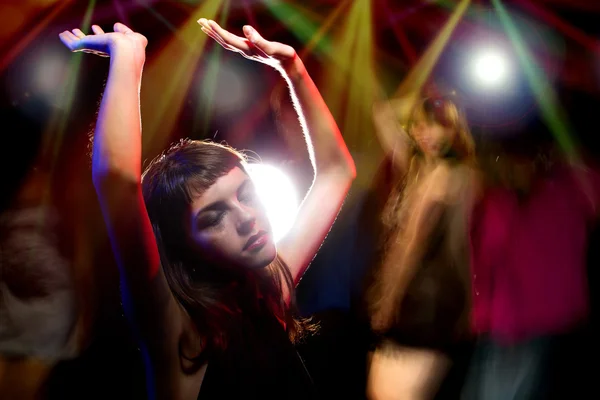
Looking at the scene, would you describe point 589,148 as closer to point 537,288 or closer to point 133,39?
point 537,288

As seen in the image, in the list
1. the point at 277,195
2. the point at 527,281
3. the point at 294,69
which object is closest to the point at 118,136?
the point at 294,69

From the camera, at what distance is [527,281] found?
2301mm

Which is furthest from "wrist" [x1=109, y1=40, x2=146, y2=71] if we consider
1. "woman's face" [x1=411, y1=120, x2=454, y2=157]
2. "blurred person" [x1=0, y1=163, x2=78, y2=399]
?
"woman's face" [x1=411, y1=120, x2=454, y2=157]

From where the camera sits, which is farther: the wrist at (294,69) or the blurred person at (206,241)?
the wrist at (294,69)

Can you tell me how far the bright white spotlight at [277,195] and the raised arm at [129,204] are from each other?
67 cm

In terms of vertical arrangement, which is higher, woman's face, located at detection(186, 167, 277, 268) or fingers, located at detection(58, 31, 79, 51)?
fingers, located at detection(58, 31, 79, 51)

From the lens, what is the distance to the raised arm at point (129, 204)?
1233 mm

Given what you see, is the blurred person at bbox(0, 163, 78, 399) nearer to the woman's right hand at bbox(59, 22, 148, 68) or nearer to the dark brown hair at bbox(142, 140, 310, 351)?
Answer: the dark brown hair at bbox(142, 140, 310, 351)

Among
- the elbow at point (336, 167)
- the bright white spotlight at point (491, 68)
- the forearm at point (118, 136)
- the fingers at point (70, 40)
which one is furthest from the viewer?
the bright white spotlight at point (491, 68)

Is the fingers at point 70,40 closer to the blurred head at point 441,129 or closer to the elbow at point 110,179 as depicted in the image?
the elbow at point 110,179

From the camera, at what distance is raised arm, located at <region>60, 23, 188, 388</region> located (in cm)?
123

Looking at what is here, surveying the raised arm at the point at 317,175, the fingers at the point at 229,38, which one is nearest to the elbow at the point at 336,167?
the raised arm at the point at 317,175

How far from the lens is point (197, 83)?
2.24 m

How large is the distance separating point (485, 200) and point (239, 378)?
1413 mm
